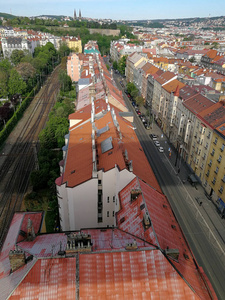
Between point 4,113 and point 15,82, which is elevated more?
point 15,82

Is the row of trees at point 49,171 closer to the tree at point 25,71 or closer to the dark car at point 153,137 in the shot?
the dark car at point 153,137

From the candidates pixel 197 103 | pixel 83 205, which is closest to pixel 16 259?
pixel 83 205

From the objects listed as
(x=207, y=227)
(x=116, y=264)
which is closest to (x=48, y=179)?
(x=207, y=227)

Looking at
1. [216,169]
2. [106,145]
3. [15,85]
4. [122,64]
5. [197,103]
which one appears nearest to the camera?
[106,145]

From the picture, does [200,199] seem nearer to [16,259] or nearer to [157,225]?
[157,225]

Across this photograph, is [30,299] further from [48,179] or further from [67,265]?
[48,179]

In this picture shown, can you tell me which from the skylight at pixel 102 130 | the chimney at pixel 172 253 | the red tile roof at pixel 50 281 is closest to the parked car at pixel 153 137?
the skylight at pixel 102 130

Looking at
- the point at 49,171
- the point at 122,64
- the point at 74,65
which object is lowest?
the point at 49,171
